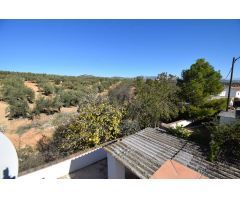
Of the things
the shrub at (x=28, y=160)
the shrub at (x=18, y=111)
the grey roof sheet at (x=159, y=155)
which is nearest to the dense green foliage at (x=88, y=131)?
the shrub at (x=28, y=160)

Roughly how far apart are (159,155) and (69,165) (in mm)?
3258

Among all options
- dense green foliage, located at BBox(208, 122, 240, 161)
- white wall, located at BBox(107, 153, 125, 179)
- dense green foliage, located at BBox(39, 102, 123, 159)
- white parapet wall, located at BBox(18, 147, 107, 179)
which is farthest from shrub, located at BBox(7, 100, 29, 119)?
dense green foliage, located at BBox(208, 122, 240, 161)

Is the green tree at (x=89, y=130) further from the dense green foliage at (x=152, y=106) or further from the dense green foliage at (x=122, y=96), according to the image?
the dense green foliage at (x=122, y=96)

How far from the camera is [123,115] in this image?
27.6ft

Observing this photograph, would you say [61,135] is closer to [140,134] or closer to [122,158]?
[140,134]

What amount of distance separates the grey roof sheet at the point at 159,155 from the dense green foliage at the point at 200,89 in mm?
6780

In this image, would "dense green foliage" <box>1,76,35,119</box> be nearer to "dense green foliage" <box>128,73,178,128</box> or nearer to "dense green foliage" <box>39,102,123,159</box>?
"dense green foliage" <box>39,102,123,159</box>

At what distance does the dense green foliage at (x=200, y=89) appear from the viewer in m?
11.8

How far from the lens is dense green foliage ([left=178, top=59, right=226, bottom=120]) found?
11750 mm

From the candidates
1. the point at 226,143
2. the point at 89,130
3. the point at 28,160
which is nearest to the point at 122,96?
the point at 89,130

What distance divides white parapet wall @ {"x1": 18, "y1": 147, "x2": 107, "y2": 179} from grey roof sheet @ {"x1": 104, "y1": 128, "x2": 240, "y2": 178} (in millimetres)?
1779
